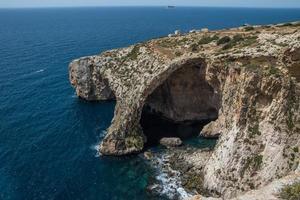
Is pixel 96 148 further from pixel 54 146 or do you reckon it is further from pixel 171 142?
pixel 171 142

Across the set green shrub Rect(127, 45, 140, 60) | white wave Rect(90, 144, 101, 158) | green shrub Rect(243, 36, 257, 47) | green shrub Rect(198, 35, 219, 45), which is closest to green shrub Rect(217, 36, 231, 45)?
green shrub Rect(198, 35, 219, 45)

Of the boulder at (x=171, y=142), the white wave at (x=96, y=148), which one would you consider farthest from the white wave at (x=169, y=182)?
the white wave at (x=96, y=148)

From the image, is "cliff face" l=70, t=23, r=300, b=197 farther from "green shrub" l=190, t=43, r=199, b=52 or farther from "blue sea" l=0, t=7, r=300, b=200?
"blue sea" l=0, t=7, r=300, b=200

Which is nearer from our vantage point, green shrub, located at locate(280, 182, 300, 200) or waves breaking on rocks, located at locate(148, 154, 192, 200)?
green shrub, located at locate(280, 182, 300, 200)

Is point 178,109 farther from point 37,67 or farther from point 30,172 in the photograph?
point 37,67

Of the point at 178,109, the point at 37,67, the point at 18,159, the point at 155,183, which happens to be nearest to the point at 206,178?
the point at 155,183

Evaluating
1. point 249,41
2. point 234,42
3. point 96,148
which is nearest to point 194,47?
point 234,42

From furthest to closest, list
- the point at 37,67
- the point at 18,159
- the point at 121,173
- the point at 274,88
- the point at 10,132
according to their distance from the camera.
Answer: the point at 37,67 < the point at 10,132 < the point at 18,159 < the point at 121,173 < the point at 274,88
